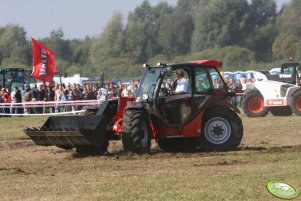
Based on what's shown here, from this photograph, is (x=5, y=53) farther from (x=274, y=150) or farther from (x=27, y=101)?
(x=274, y=150)

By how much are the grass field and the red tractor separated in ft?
1.26

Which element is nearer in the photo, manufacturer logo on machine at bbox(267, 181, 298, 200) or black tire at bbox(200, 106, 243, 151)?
manufacturer logo on machine at bbox(267, 181, 298, 200)

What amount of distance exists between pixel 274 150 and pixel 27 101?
829 inches

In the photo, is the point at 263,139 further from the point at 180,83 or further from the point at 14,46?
the point at 14,46

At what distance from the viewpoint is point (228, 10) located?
96188 mm

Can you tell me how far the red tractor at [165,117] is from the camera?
1523cm

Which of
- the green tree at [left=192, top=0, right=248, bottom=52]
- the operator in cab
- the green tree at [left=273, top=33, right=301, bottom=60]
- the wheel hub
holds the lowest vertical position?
the wheel hub

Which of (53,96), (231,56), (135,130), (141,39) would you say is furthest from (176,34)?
(135,130)

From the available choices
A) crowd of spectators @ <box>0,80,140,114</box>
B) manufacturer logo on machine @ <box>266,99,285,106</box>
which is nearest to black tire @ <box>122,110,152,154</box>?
manufacturer logo on machine @ <box>266,99,285,106</box>

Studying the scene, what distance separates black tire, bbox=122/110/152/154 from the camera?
15.0 metres

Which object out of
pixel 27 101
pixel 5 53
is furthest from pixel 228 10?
pixel 27 101

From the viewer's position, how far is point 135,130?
49.2ft

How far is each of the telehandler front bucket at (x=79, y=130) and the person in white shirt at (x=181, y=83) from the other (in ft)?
4.28

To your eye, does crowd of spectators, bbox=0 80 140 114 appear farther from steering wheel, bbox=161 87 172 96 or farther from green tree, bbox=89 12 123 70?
green tree, bbox=89 12 123 70
